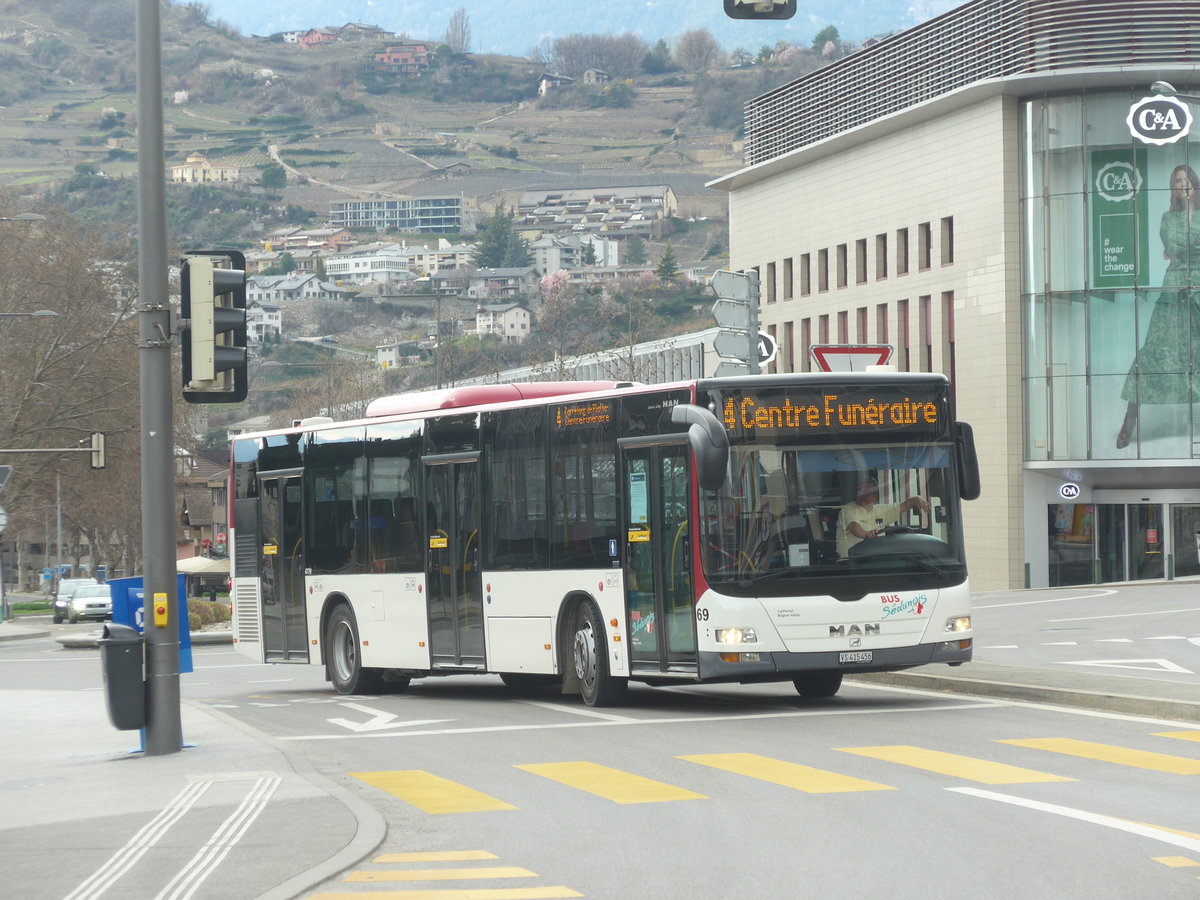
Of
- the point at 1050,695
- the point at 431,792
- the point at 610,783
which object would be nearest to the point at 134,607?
the point at 431,792

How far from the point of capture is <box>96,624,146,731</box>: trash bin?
44.3 feet

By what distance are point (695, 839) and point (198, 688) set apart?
16563mm

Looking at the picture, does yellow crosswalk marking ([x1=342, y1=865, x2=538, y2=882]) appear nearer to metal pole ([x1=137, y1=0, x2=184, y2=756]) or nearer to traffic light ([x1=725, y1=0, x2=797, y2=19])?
metal pole ([x1=137, y1=0, x2=184, y2=756])

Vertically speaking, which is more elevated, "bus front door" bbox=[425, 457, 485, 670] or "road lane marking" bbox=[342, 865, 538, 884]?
"bus front door" bbox=[425, 457, 485, 670]

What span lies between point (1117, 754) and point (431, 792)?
4.51 metres

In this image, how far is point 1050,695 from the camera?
54.9ft

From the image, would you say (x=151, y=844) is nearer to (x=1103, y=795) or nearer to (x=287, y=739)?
(x=1103, y=795)

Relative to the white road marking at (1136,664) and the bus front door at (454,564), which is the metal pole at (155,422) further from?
the white road marking at (1136,664)

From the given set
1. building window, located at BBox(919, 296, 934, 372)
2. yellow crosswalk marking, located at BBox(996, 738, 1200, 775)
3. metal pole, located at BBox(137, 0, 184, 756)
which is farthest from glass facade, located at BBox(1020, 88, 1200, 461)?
metal pole, located at BBox(137, 0, 184, 756)

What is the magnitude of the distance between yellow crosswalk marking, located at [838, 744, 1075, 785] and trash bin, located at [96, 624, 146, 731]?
4.89 metres

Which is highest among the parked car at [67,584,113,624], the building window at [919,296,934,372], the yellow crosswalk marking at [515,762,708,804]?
the building window at [919,296,934,372]

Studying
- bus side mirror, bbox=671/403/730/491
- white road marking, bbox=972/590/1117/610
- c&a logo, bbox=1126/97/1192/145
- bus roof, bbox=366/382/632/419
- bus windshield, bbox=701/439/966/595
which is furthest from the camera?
c&a logo, bbox=1126/97/1192/145

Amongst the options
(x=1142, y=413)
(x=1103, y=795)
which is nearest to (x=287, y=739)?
(x=1103, y=795)

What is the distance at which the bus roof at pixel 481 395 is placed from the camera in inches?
744
